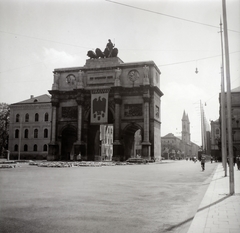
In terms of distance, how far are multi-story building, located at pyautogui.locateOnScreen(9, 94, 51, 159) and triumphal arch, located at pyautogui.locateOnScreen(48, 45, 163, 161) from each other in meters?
14.3

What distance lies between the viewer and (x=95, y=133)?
61938 mm

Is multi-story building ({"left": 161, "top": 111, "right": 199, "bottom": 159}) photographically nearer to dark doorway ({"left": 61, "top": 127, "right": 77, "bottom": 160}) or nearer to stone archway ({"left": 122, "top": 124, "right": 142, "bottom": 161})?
stone archway ({"left": 122, "top": 124, "right": 142, "bottom": 161})

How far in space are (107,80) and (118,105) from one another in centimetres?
545

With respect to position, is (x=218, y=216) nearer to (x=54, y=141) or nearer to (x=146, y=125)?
(x=146, y=125)

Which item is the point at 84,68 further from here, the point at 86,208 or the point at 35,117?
the point at 86,208

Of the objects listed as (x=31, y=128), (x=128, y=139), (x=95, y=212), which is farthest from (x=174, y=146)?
(x=95, y=212)

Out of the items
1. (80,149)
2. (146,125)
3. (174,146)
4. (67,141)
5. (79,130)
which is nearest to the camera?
(146,125)

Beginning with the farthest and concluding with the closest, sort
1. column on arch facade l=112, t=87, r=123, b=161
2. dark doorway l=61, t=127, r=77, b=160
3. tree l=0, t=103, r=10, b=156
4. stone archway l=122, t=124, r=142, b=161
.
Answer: tree l=0, t=103, r=10, b=156 < dark doorway l=61, t=127, r=77, b=160 < stone archway l=122, t=124, r=142, b=161 < column on arch facade l=112, t=87, r=123, b=161

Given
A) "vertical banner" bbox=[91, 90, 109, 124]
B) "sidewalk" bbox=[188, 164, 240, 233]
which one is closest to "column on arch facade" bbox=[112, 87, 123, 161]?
"vertical banner" bbox=[91, 90, 109, 124]

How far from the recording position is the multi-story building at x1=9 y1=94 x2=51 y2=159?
3000 inches

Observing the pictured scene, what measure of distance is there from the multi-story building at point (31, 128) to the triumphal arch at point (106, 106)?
1425cm

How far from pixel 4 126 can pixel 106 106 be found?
32938mm

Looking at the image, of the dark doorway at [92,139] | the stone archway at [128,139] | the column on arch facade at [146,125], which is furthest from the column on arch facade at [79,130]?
the column on arch facade at [146,125]

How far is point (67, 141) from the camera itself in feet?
213
